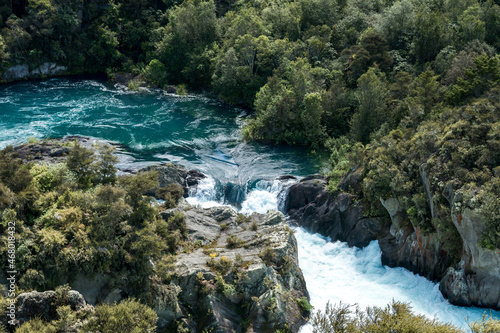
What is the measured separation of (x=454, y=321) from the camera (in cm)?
2642

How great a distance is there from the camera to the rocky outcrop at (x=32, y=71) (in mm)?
66938

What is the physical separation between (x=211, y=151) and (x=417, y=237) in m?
24.8

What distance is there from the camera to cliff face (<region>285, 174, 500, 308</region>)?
2636 centimetres

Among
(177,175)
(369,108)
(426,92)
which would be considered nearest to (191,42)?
(177,175)

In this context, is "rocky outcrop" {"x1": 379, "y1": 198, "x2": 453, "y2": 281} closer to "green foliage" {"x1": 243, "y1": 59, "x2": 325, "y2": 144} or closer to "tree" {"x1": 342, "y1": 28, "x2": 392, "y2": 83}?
"green foliage" {"x1": 243, "y1": 59, "x2": 325, "y2": 144}

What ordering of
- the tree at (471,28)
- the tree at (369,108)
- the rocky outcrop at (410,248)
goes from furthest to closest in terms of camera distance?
the tree at (471,28) → the tree at (369,108) → the rocky outcrop at (410,248)

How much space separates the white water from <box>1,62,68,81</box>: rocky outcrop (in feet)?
180

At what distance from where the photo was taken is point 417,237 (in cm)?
3066

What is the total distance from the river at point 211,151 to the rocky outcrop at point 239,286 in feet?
8.94

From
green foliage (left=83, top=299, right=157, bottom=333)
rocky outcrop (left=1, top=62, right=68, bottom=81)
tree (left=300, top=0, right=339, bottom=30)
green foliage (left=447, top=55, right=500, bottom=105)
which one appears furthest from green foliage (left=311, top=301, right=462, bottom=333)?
rocky outcrop (left=1, top=62, right=68, bottom=81)

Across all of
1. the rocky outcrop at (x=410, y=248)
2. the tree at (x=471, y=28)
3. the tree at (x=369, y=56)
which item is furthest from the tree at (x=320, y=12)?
the rocky outcrop at (x=410, y=248)

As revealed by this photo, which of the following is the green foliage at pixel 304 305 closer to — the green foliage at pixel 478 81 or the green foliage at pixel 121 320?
the green foliage at pixel 121 320

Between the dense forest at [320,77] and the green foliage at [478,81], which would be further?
the green foliage at [478,81]

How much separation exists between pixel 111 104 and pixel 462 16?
48.6 metres
